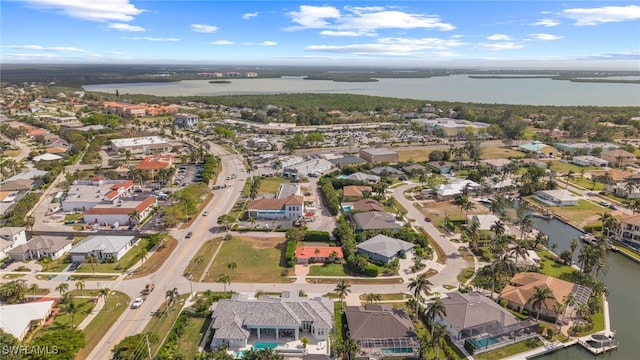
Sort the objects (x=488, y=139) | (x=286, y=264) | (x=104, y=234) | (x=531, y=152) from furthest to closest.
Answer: (x=488, y=139)
(x=531, y=152)
(x=104, y=234)
(x=286, y=264)

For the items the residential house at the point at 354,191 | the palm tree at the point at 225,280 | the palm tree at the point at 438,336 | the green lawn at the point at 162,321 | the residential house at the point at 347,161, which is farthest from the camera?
the residential house at the point at 347,161

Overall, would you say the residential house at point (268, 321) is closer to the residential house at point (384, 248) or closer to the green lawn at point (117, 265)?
the residential house at point (384, 248)

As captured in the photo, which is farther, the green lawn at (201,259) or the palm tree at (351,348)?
the green lawn at (201,259)

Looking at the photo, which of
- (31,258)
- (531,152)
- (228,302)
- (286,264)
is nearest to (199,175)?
(31,258)

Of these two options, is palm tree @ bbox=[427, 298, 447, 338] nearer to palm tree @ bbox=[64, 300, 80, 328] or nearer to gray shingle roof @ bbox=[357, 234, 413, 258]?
gray shingle roof @ bbox=[357, 234, 413, 258]

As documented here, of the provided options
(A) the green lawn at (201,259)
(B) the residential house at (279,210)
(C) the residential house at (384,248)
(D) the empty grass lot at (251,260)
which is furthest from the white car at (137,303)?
(C) the residential house at (384,248)

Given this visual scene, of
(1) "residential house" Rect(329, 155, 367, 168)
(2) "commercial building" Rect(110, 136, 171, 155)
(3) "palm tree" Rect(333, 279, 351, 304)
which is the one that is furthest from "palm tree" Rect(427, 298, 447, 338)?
(2) "commercial building" Rect(110, 136, 171, 155)

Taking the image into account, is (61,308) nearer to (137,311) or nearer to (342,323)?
(137,311)
